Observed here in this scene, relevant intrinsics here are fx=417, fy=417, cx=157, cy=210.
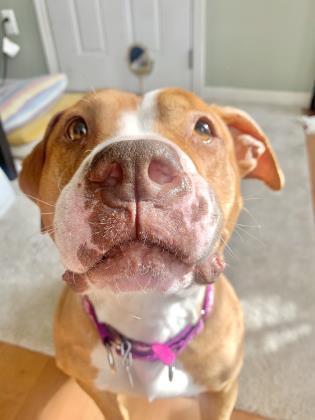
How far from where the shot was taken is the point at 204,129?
957 millimetres

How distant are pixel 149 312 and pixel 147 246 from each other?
1.10ft

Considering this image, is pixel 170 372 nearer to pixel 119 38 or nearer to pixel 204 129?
pixel 204 129

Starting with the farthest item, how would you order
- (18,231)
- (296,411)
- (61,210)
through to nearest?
1. (18,231)
2. (296,411)
3. (61,210)

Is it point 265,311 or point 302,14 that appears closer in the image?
point 265,311

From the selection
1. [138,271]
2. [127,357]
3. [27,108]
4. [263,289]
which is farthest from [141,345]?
[27,108]

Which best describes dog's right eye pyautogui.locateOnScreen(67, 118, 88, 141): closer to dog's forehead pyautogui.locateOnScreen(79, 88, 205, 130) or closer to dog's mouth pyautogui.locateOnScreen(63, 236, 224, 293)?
dog's forehead pyautogui.locateOnScreen(79, 88, 205, 130)

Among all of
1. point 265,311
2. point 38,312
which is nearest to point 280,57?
point 265,311

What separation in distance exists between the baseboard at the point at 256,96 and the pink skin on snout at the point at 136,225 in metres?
2.95

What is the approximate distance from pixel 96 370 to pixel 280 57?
2.94m

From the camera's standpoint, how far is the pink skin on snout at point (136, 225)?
61cm

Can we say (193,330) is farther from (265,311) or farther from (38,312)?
(38,312)

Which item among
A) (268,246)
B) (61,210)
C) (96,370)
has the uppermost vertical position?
(61,210)

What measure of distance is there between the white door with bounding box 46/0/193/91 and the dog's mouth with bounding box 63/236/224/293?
2.70 metres

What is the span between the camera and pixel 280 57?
326 centimetres
